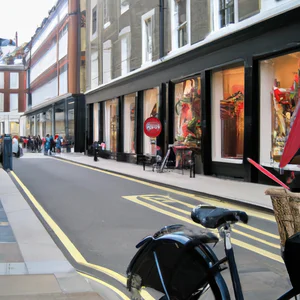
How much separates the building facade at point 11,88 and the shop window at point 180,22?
2504 inches

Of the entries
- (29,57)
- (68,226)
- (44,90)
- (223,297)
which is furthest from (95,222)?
(29,57)

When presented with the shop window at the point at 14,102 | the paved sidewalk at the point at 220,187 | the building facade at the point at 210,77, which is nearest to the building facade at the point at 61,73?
the building facade at the point at 210,77

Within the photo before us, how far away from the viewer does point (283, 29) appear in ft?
42.8

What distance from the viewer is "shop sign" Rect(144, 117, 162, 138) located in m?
19.9

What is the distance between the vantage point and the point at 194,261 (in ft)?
9.14

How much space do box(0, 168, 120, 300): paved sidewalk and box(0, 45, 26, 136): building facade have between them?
249ft

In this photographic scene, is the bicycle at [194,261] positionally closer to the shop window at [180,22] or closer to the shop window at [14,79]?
the shop window at [180,22]

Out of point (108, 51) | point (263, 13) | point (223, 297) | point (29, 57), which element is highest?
point (29, 57)

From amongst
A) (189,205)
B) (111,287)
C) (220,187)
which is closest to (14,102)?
(220,187)

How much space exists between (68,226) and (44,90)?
5039 centimetres

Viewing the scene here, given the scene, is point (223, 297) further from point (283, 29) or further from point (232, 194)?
point (283, 29)

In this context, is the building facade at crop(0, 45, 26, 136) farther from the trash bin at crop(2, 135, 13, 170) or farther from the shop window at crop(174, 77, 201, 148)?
the trash bin at crop(2, 135, 13, 170)

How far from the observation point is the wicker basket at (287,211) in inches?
115

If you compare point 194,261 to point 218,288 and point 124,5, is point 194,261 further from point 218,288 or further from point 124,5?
point 124,5
